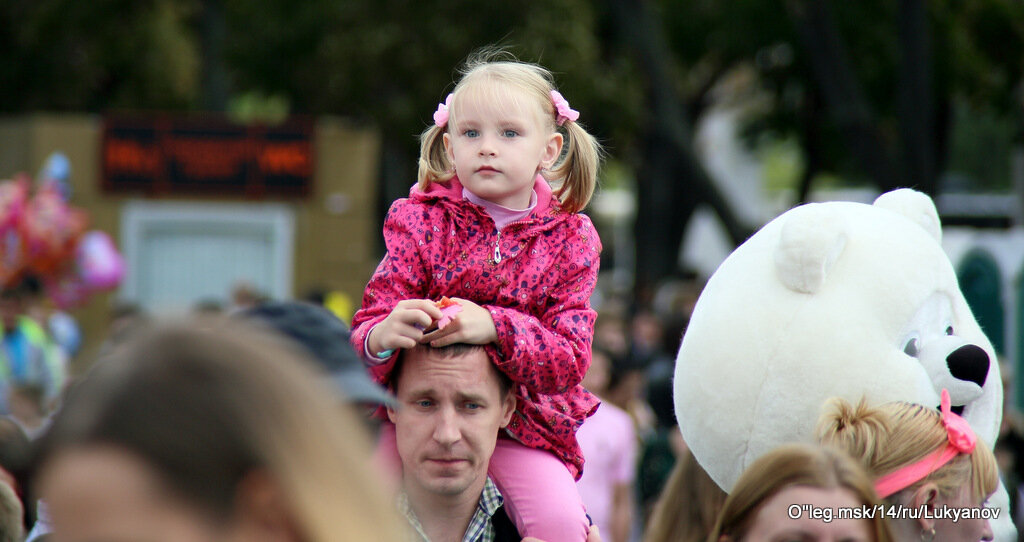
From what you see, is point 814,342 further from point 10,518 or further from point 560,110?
point 10,518

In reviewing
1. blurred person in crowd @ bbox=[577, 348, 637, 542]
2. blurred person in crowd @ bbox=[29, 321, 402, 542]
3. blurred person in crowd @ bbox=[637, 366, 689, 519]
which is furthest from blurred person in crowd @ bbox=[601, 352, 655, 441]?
blurred person in crowd @ bbox=[29, 321, 402, 542]

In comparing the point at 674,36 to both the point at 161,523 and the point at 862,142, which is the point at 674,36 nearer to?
the point at 862,142

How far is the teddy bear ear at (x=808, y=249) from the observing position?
320 centimetres

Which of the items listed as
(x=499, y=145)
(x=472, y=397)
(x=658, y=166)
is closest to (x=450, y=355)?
(x=472, y=397)

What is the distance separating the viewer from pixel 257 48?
20.0 meters

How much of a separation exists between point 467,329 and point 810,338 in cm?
94

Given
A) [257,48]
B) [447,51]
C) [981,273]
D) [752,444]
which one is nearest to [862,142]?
[981,273]

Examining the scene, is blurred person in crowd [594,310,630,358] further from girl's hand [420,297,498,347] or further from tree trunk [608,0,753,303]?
girl's hand [420,297,498,347]

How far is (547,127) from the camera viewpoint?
3035 millimetres

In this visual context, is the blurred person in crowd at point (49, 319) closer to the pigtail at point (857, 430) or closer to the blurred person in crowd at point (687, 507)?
the blurred person in crowd at point (687, 507)

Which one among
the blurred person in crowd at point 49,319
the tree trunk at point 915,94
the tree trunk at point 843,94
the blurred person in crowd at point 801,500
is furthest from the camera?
the tree trunk at point 843,94

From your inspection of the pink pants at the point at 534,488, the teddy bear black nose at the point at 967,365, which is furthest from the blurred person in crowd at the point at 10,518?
the teddy bear black nose at the point at 967,365

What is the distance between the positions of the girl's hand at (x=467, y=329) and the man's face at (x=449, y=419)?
0.08 metres

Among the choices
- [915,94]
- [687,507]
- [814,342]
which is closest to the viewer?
[814,342]
